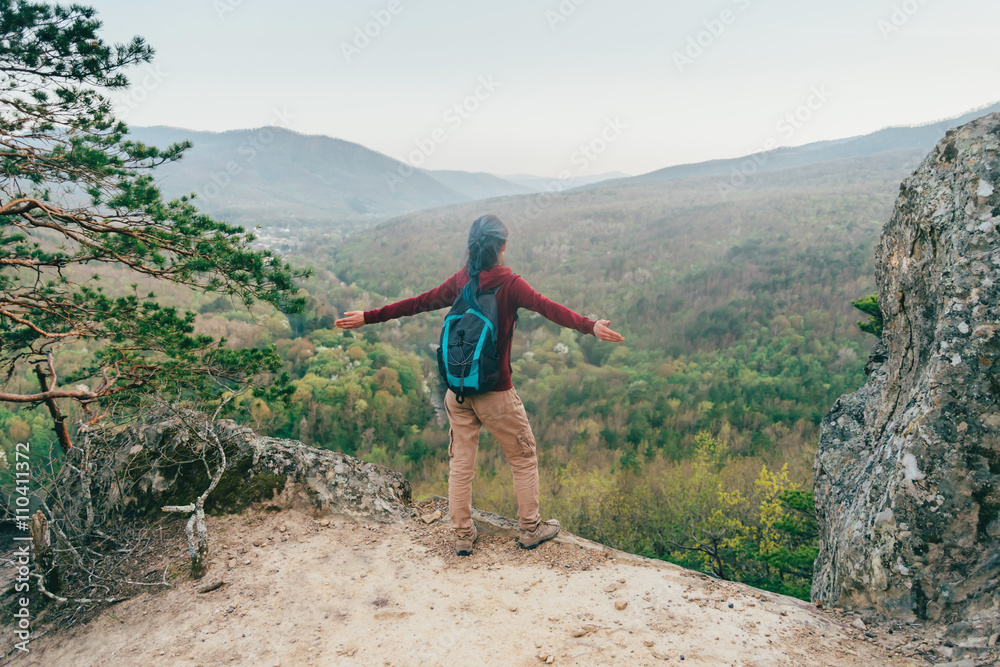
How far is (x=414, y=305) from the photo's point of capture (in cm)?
401

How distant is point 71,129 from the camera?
5512 mm

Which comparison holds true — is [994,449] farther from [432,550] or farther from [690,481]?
[690,481]

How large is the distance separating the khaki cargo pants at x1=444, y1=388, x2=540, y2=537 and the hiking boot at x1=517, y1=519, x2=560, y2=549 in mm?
44

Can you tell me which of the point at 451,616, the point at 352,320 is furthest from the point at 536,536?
the point at 352,320

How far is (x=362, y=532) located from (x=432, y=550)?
696mm

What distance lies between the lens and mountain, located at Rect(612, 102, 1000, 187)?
10519 cm

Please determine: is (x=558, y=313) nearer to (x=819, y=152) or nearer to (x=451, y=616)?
(x=451, y=616)

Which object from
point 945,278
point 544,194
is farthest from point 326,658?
point 544,194

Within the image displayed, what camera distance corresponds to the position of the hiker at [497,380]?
11.8 feet

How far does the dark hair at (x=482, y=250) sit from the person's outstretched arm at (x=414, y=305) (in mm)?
223

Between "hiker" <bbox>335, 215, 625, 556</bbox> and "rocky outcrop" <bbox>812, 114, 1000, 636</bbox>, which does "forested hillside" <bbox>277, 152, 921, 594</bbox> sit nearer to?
"rocky outcrop" <bbox>812, 114, 1000, 636</bbox>
